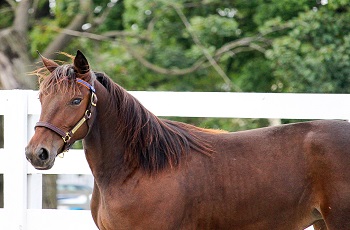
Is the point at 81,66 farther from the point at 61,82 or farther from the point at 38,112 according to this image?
the point at 38,112

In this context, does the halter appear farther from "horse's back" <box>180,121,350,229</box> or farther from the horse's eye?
"horse's back" <box>180,121,350,229</box>

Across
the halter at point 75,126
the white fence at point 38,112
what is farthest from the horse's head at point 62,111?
the white fence at point 38,112

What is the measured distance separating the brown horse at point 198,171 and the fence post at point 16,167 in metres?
1.51

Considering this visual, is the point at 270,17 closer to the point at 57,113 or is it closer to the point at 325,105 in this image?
the point at 325,105

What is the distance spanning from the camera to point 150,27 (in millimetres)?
13359

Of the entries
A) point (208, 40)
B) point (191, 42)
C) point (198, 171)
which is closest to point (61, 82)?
point (198, 171)

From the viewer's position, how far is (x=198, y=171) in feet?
14.4

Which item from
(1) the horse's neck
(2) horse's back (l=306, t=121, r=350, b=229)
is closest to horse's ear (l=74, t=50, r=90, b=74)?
(1) the horse's neck

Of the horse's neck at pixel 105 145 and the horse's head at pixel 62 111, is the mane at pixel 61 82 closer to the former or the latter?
the horse's head at pixel 62 111

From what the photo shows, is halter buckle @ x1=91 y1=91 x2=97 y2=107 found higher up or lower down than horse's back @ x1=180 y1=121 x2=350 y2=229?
higher up

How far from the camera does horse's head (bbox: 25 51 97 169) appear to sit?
4.02 m

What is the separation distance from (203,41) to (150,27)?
1207 mm

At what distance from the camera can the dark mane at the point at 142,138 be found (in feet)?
14.4

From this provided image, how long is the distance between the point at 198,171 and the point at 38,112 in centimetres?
197
